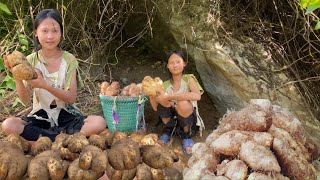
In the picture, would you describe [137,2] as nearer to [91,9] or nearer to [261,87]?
[91,9]

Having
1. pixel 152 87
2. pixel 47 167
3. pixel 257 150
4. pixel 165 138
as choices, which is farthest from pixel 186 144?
pixel 47 167

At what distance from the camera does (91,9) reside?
412 cm

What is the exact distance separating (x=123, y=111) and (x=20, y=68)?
1.31 meters

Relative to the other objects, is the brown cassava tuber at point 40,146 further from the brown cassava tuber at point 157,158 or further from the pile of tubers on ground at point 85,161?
the brown cassava tuber at point 157,158

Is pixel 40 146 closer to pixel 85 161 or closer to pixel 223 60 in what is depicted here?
pixel 85 161

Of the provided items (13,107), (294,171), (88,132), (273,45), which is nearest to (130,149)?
(294,171)

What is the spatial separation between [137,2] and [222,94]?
1.31 meters

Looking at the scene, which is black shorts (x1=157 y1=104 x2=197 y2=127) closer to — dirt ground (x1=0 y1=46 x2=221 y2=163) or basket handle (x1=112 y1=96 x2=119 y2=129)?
dirt ground (x1=0 y1=46 x2=221 y2=163)

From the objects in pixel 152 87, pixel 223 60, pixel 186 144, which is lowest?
pixel 186 144

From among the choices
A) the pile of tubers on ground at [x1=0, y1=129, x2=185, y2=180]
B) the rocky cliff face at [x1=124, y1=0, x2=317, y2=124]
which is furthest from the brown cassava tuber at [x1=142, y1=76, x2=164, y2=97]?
the pile of tubers on ground at [x1=0, y1=129, x2=185, y2=180]

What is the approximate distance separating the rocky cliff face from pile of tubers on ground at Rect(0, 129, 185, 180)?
152 centimetres

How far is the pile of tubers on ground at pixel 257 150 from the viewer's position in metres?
1.76

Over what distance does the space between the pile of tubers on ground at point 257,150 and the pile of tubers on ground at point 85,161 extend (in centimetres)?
16

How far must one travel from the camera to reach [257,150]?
1.77 m
